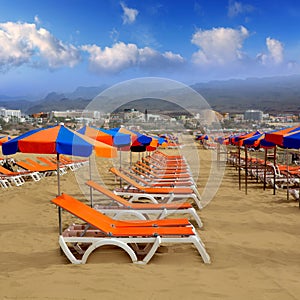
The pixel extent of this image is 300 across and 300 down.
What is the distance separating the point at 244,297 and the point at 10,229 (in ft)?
12.5

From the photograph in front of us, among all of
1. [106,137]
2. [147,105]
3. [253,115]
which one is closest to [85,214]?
[106,137]

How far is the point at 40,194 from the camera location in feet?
26.9

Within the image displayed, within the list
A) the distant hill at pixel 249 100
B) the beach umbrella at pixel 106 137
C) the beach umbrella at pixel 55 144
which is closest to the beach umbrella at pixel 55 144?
the beach umbrella at pixel 55 144

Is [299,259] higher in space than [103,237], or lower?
lower

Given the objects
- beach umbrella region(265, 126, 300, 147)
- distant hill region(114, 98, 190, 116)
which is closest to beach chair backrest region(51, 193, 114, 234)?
beach umbrella region(265, 126, 300, 147)

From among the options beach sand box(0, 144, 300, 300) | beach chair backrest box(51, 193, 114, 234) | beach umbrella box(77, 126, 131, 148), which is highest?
beach umbrella box(77, 126, 131, 148)

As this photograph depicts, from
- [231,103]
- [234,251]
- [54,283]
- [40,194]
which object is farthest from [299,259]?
[231,103]

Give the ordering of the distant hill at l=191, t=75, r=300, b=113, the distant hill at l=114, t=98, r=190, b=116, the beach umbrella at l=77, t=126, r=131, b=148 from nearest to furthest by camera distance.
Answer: the beach umbrella at l=77, t=126, r=131, b=148, the distant hill at l=114, t=98, r=190, b=116, the distant hill at l=191, t=75, r=300, b=113

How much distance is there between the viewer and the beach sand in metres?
3.14

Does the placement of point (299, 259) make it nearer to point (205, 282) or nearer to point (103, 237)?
point (205, 282)

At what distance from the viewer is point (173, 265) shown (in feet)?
12.8

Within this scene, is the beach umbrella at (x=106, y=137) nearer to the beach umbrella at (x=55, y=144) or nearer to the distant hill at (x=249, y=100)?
the beach umbrella at (x=55, y=144)

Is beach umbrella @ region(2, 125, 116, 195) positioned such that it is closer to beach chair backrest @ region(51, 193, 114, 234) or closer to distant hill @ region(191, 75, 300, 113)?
beach chair backrest @ region(51, 193, 114, 234)

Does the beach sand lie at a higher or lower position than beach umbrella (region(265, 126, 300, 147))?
lower
